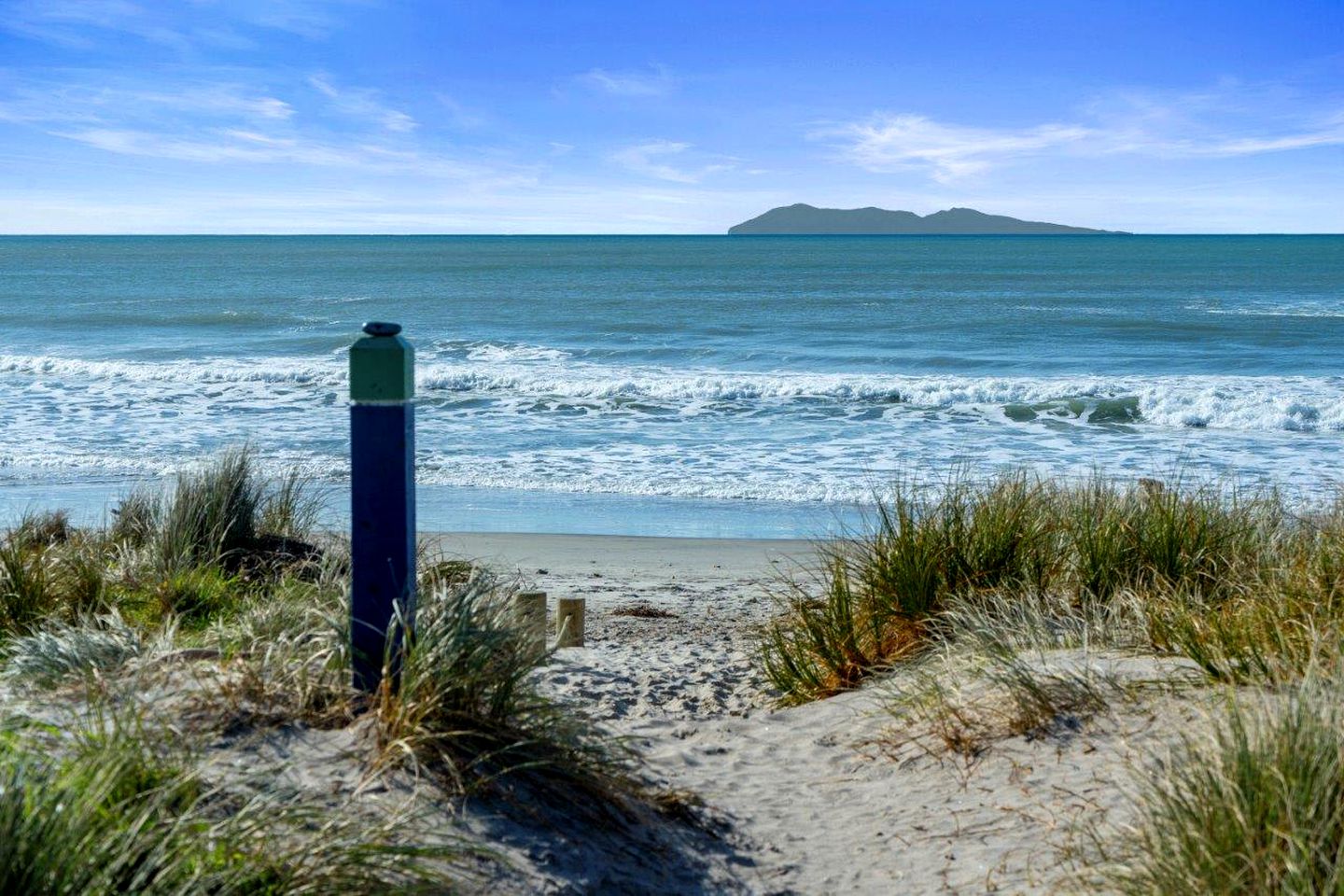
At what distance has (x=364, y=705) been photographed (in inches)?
158

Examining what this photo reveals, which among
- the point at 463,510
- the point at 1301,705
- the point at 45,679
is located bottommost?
the point at 463,510

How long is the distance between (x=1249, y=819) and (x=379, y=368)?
8.92 ft

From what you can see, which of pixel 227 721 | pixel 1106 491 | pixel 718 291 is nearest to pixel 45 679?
pixel 227 721

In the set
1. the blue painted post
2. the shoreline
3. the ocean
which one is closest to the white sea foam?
the ocean

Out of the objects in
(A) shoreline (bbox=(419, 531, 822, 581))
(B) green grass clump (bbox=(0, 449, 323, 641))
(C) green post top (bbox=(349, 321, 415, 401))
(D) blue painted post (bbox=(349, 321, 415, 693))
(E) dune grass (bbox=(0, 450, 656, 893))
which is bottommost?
(A) shoreline (bbox=(419, 531, 822, 581))

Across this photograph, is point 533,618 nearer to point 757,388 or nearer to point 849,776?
point 849,776

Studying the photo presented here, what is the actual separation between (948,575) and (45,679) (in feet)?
13.2

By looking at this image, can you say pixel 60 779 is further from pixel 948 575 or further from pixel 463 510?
pixel 463 510

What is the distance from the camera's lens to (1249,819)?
3.08 m

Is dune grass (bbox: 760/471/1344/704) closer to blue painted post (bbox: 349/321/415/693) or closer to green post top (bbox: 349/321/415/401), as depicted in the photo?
blue painted post (bbox: 349/321/415/693)

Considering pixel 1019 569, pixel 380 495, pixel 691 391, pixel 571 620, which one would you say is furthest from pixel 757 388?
pixel 380 495

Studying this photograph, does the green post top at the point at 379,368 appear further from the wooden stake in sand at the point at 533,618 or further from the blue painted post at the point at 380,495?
the wooden stake in sand at the point at 533,618

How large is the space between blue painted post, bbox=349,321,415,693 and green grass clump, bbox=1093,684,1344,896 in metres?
2.25

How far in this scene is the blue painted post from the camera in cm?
380
